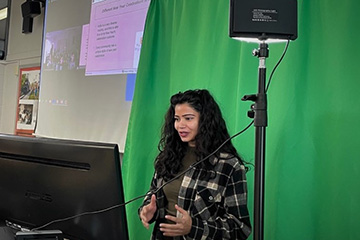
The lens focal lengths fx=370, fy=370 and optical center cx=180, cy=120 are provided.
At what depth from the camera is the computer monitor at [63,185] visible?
841 mm

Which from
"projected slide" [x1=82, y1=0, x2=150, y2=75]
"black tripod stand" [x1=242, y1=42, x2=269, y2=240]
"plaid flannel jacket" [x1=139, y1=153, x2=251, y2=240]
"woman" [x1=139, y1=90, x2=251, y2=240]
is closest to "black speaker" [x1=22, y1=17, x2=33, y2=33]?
"projected slide" [x1=82, y1=0, x2=150, y2=75]

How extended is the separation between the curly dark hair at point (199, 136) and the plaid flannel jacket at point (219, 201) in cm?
6

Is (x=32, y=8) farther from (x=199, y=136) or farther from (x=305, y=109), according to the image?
(x=305, y=109)

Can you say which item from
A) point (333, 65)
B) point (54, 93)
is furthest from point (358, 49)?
point (54, 93)

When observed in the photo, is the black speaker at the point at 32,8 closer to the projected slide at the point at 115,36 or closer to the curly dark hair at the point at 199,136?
the projected slide at the point at 115,36

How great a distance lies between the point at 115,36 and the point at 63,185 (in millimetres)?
2091

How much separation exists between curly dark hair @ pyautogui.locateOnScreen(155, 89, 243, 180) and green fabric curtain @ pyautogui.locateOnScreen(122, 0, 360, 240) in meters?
0.20

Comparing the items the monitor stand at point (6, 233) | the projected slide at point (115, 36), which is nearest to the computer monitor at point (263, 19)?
the monitor stand at point (6, 233)

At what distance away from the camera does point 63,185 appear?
2.98ft

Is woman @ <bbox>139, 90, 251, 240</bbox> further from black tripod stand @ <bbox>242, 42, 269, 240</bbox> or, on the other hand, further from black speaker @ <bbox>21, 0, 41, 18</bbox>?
black speaker @ <bbox>21, 0, 41, 18</bbox>

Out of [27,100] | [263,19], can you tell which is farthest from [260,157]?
[27,100]

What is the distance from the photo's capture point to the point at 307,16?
5.52 ft

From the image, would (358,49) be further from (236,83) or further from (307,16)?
(236,83)

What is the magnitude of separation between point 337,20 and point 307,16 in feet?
0.51
